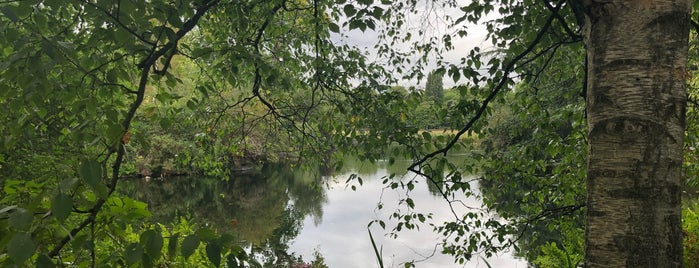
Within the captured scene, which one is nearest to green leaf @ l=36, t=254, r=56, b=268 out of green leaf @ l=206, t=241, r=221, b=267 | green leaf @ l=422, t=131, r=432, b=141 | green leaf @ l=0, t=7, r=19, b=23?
green leaf @ l=206, t=241, r=221, b=267

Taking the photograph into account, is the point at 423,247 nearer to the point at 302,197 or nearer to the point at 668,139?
the point at 302,197

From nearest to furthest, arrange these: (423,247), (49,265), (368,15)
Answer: (49,265) → (368,15) → (423,247)

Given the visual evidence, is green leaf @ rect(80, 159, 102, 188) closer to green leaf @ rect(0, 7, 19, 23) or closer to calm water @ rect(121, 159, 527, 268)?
green leaf @ rect(0, 7, 19, 23)

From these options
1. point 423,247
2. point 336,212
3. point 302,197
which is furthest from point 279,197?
point 423,247

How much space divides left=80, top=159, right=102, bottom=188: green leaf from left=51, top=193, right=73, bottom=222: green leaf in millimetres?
45

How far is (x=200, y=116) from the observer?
140 inches

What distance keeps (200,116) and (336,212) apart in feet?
43.6

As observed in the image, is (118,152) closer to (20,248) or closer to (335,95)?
(20,248)

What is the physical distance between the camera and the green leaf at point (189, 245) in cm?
86

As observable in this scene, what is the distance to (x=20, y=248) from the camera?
752 mm

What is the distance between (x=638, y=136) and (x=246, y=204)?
1700cm

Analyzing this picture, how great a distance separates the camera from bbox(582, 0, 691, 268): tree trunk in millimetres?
982

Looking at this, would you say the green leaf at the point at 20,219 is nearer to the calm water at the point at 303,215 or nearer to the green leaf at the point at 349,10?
the green leaf at the point at 349,10

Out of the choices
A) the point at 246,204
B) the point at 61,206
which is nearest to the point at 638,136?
the point at 61,206
